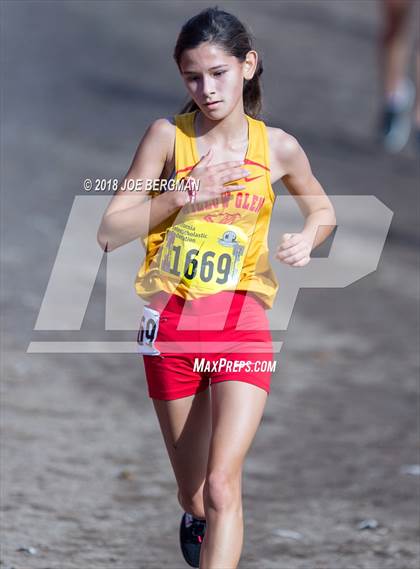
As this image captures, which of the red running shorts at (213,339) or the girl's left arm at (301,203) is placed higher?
the girl's left arm at (301,203)

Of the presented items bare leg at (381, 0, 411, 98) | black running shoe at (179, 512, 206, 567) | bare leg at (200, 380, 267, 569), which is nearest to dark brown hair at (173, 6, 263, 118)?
bare leg at (200, 380, 267, 569)

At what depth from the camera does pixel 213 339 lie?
3834 mm

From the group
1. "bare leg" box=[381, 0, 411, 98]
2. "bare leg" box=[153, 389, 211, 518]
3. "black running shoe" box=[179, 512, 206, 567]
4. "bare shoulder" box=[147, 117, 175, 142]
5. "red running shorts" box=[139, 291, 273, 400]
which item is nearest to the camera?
"bare shoulder" box=[147, 117, 175, 142]

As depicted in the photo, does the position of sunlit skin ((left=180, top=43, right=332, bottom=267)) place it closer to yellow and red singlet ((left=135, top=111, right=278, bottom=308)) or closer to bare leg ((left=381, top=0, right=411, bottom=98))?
yellow and red singlet ((left=135, top=111, right=278, bottom=308))

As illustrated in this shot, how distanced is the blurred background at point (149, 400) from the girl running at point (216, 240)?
116cm

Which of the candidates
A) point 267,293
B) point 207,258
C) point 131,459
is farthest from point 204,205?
point 131,459

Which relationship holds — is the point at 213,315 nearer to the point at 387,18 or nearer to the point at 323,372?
the point at 323,372

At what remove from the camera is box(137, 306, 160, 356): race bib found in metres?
3.85

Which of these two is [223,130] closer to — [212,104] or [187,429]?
[212,104]

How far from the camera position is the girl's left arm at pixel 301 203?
367cm

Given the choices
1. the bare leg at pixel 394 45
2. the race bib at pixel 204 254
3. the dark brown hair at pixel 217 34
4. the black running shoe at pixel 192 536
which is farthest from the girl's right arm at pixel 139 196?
the bare leg at pixel 394 45

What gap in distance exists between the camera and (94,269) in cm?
875

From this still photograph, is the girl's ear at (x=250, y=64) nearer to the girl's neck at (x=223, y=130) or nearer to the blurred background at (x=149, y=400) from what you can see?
the girl's neck at (x=223, y=130)

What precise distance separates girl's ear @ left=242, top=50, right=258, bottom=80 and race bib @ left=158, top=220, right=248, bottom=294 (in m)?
0.45
